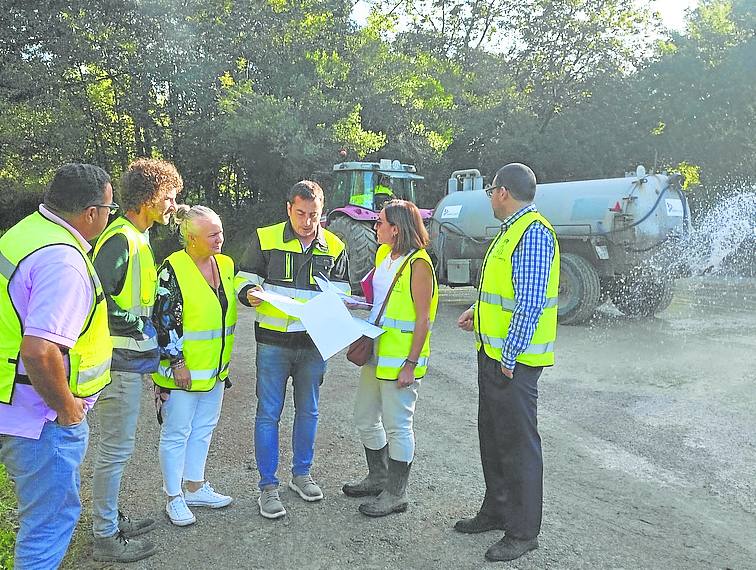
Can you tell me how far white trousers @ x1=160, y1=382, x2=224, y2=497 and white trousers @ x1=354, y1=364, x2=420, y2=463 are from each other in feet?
2.75

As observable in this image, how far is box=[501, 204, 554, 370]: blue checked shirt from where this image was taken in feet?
11.5

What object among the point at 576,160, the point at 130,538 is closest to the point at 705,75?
the point at 576,160

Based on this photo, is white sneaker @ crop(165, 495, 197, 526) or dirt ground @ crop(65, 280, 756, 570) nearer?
dirt ground @ crop(65, 280, 756, 570)

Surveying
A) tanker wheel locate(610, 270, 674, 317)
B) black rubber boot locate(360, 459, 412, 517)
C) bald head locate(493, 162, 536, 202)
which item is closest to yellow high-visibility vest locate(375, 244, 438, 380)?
black rubber boot locate(360, 459, 412, 517)

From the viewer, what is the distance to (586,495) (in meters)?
4.46

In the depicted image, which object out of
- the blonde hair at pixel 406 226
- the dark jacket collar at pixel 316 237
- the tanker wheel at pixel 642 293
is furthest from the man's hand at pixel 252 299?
the tanker wheel at pixel 642 293

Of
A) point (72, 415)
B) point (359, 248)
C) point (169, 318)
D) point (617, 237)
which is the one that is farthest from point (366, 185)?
point (72, 415)

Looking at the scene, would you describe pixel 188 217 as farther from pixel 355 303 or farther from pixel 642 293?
pixel 642 293

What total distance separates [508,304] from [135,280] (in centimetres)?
184

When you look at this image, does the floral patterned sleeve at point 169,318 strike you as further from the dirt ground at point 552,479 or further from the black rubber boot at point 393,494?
the black rubber boot at point 393,494

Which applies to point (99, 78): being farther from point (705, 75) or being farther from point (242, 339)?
point (705, 75)

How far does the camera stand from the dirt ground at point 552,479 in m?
3.64

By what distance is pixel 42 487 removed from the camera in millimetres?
2627

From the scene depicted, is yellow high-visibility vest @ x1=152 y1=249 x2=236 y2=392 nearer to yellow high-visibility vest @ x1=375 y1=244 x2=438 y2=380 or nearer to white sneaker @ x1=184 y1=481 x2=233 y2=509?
white sneaker @ x1=184 y1=481 x2=233 y2=509
